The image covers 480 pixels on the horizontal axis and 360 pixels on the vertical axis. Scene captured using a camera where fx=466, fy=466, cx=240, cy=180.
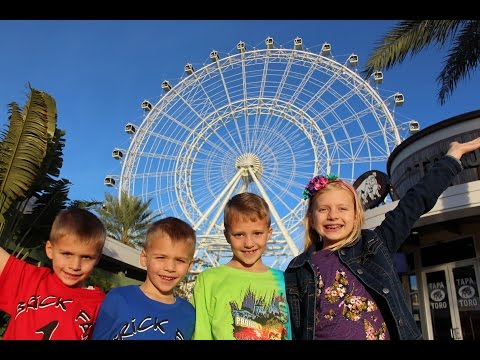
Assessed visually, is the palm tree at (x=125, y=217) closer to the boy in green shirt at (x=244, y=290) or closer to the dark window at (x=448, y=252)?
the dark window at (x=448, y=252)

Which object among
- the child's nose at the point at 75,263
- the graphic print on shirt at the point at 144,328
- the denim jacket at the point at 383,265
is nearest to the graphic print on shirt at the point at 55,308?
the child's nose at the point at 75,263

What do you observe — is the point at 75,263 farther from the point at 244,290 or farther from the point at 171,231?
the point at 244,290

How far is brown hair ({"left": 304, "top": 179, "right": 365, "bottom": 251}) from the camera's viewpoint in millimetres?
2094

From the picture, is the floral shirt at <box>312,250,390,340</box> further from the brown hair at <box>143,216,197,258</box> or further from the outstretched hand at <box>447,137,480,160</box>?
the outstretched hand at <box>447,137,480,160</box>

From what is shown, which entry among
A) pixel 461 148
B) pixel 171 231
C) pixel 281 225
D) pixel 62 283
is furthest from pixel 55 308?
pixel 281 225

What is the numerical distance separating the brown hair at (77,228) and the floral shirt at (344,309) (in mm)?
968

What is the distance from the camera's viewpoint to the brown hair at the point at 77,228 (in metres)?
1.96

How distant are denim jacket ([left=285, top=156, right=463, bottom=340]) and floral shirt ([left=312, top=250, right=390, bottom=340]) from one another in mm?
27

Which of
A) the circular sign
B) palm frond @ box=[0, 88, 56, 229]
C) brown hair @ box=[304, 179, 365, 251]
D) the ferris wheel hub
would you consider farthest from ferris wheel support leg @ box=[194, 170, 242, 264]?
brown hair @ box=[304, 179, 365, 251]

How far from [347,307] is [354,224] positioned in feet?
1.28

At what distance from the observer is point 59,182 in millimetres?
9562
